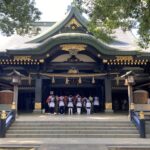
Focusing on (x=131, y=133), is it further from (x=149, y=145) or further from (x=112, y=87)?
(x=112, y=87)

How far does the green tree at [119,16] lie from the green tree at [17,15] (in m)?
2.13

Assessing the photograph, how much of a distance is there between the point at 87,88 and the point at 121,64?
3.07 m

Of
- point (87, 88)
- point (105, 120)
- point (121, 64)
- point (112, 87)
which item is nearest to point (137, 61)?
point (121, 64)

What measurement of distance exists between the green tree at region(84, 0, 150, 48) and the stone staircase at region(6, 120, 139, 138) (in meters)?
4.55

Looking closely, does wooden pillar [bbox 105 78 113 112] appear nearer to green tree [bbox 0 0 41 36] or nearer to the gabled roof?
the gabled roof

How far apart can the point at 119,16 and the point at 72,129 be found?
6096 millimetres

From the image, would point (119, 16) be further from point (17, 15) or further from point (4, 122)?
point (4, 122)

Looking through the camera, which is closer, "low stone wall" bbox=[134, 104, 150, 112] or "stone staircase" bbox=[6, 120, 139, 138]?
"stone staircase" bbox=[6, 120, 139, 138]

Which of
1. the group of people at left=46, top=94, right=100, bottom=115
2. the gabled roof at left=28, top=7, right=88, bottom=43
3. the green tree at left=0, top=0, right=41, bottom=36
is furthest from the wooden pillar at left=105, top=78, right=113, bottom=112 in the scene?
the green tree at left=0, top=0, right=41, bottom=36

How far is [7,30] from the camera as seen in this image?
10.7 metres

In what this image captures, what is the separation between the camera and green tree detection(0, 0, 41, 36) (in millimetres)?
10005

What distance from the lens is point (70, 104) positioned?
1831cm

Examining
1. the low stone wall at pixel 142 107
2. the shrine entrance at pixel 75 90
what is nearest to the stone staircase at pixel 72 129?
the low stone wall at pixel 142 107

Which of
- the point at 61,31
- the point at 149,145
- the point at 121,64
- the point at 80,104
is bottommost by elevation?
the point at 149,145
